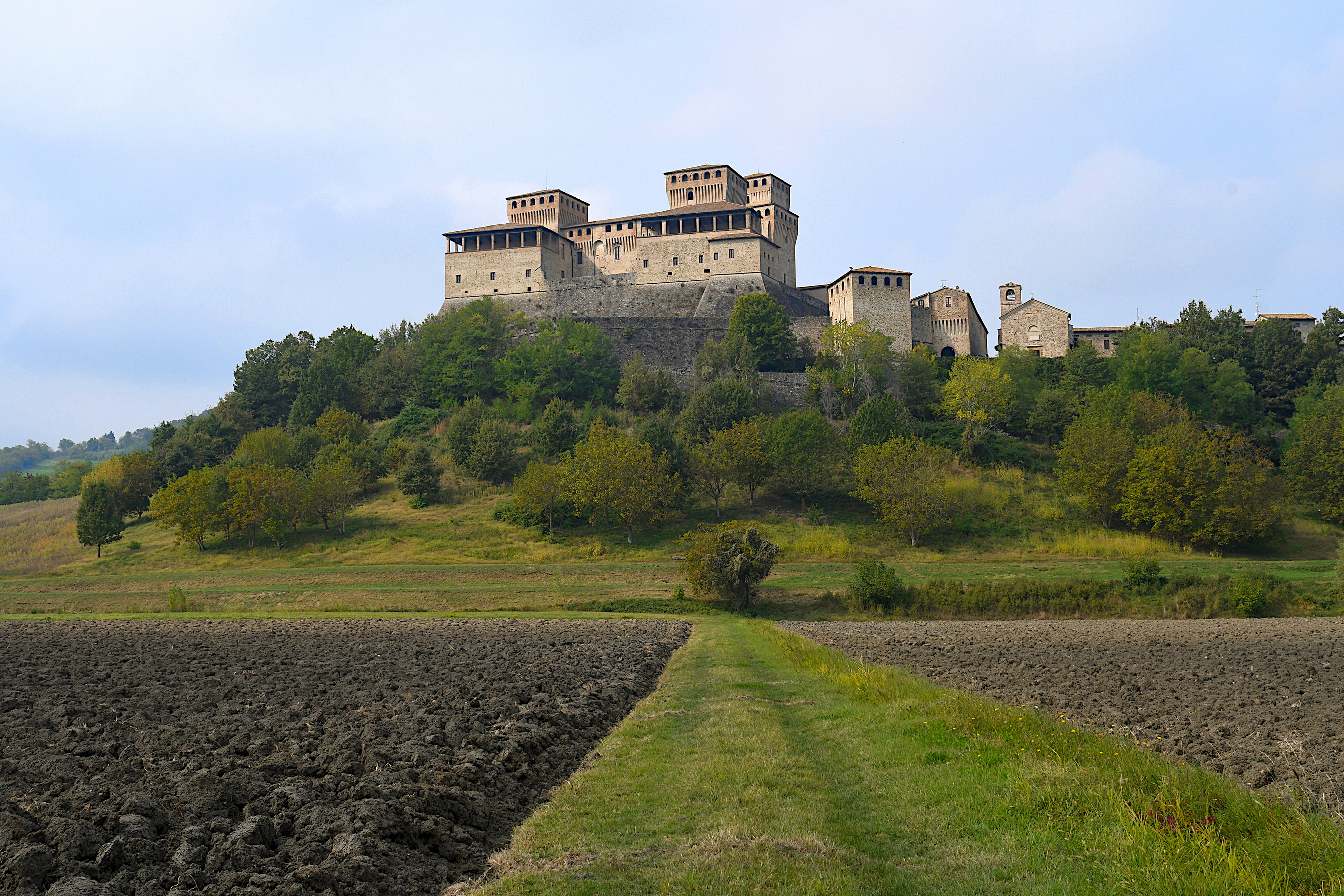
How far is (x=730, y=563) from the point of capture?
38.1m

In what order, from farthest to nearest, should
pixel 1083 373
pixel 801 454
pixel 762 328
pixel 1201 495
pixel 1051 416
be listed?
pixel 762 328, pixel 1083 373, pixel 1051 416, pixel 801 454, pixel 1201 495

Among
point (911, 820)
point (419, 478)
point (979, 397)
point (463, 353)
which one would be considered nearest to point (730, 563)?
point (419, 478)

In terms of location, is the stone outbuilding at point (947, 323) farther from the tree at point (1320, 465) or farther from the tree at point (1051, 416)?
the tree at point (1320, 465)

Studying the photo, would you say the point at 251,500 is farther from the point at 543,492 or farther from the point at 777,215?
the point at 777,215

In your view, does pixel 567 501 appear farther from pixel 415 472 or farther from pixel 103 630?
pixel 103 630

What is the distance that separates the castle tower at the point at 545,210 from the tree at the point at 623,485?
50.6 m

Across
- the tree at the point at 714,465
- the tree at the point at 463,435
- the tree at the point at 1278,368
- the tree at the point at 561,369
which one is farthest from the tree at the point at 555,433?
the tree at the point at 1278,368

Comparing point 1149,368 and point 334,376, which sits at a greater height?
point 334,376

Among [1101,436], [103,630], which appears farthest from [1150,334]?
[103,630]

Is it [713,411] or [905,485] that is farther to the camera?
[713,411]

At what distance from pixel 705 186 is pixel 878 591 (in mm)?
69173

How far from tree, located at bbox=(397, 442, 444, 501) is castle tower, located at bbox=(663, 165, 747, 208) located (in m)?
50.0

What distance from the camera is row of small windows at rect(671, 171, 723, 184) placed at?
96.2 metres

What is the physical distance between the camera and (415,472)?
196 feet
